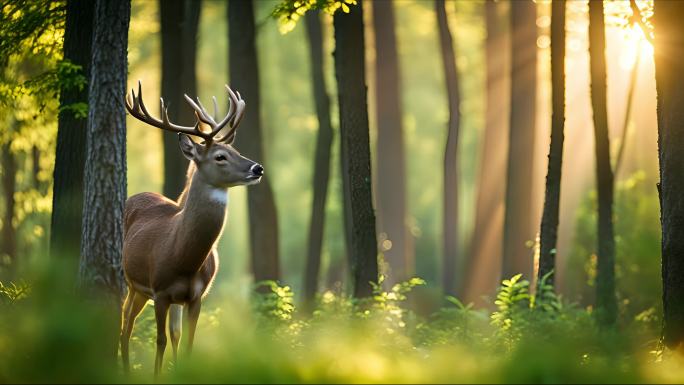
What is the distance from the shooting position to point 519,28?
2327cm

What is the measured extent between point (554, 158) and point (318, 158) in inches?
306

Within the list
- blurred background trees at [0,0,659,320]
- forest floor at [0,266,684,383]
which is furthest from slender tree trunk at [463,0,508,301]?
forest floor at [0,266,684,383]

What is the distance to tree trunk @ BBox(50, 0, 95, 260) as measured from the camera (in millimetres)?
12438

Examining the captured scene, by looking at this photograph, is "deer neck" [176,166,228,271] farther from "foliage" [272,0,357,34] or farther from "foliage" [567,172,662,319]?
"foliage" [567,172,662,319]

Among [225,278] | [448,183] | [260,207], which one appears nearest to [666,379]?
[260,207]

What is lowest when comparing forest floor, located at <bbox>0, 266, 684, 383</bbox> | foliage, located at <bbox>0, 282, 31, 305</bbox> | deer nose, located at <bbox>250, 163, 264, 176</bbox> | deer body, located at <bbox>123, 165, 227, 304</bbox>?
forest floor, located at <bbox>0, 266, 684, 383</bbox>

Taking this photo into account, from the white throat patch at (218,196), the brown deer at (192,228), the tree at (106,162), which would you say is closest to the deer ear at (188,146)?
the brown deer at (192,228)

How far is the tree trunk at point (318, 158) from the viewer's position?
21.2 m

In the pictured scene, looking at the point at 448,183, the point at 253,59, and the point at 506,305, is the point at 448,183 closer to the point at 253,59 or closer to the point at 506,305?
the point at 253,59

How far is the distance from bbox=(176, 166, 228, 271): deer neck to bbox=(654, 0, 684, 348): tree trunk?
→ 4.54m

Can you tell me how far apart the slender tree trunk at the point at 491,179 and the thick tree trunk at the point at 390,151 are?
2.41 meters

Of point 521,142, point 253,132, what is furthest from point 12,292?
point 521,142

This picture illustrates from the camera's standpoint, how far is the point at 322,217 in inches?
882

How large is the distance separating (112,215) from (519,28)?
1454 centimetres
